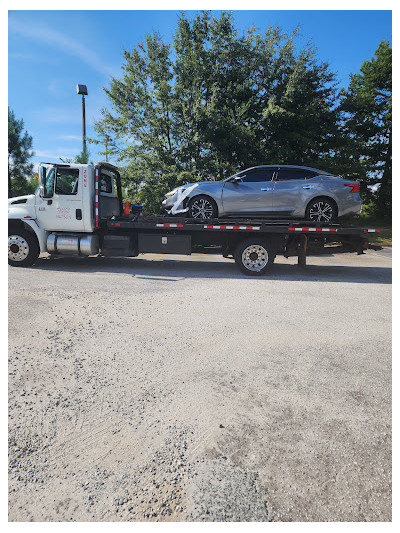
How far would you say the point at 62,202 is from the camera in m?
7.69

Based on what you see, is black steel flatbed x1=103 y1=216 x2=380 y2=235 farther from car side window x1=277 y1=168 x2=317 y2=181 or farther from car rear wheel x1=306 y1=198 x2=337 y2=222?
car side window x1=277 y1=168 x2=317 y2=181

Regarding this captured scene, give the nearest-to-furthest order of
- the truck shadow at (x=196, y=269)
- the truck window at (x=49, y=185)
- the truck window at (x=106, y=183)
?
the truck shadow at (x=196, y=269) < the truck window at (x=49, y=185) < the truck window at (x=106, y=183)

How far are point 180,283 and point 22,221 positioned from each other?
173 inches

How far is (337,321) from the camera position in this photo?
174 inches

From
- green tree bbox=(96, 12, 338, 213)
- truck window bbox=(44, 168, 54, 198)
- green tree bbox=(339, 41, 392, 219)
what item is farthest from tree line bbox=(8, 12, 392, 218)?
truck window bbox=(44, 168, 54, 198)

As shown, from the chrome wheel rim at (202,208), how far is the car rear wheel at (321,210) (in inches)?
93.2

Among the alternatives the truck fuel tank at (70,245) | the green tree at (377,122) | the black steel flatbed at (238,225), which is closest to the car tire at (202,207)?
the black steel flatbed at (238,225)

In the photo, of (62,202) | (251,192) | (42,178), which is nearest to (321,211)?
(251,192)

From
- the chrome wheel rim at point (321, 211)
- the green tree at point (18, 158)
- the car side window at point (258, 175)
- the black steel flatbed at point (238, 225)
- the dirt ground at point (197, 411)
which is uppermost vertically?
the green tree at point (18, 158)

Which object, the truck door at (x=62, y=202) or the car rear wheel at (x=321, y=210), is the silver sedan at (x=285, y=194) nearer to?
the car rear wheel at (x=321, y=210)

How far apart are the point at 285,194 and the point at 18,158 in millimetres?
24515

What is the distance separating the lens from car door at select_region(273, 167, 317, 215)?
739 cm

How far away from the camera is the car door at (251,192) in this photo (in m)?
7.46

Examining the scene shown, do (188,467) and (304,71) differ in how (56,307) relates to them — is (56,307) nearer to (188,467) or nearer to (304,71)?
(188,467)
